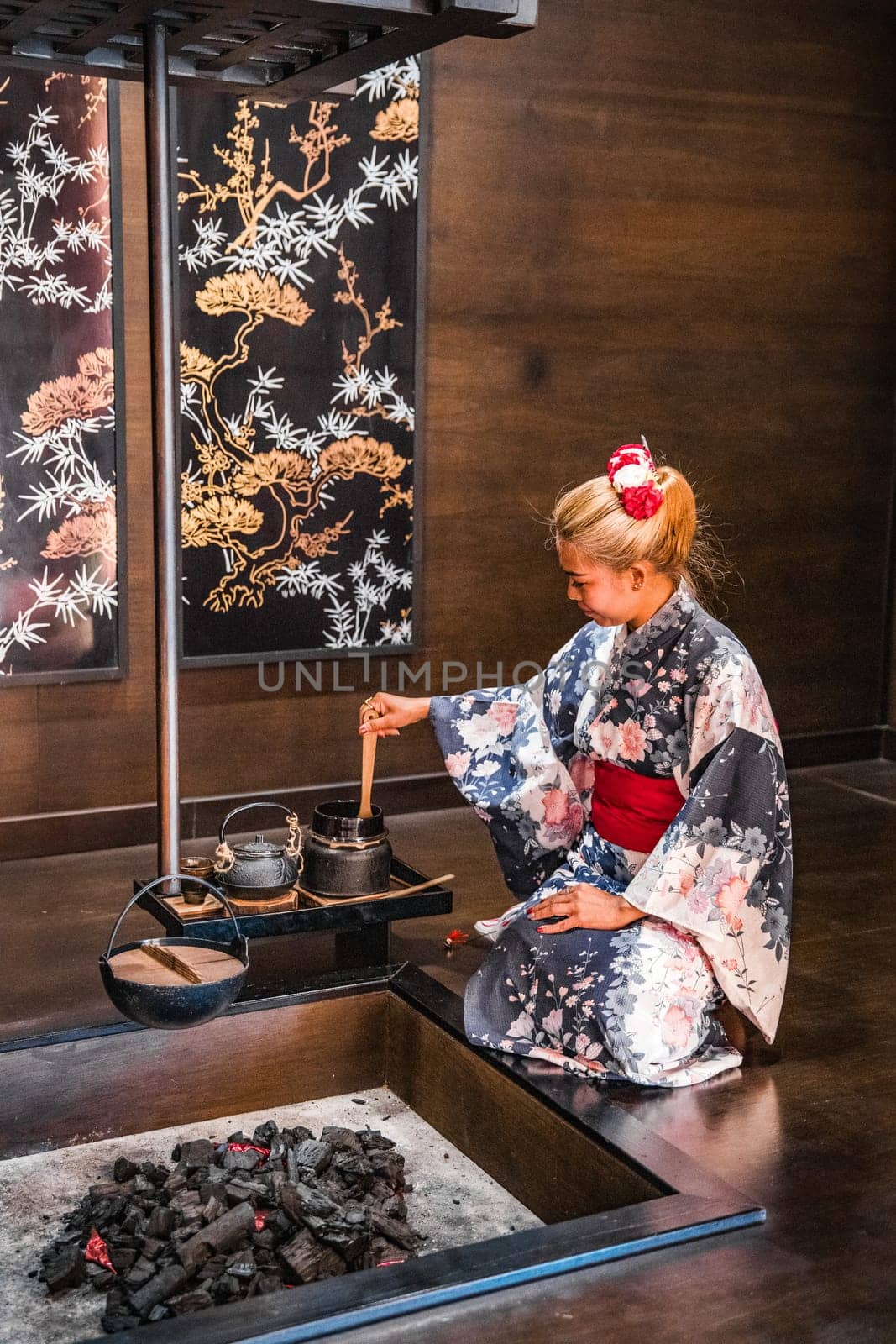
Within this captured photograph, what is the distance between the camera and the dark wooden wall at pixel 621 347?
4.72m

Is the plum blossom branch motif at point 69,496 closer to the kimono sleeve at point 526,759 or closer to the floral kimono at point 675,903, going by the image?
the kimono sleeve at point 526,759

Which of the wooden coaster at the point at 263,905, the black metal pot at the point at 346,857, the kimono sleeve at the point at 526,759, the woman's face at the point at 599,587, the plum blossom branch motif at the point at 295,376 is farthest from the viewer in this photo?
the plum blossom branch motif at the point at 295,376

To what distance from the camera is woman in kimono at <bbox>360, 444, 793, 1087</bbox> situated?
2906mm

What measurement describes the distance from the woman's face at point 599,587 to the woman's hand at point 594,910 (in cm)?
56

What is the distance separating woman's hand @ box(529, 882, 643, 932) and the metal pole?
0.80m

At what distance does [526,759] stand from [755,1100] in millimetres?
928

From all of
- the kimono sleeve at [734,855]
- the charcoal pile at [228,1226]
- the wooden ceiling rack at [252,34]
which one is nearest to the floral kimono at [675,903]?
the kimono sleeve at [734,855]

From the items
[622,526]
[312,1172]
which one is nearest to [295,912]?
[312,1172]

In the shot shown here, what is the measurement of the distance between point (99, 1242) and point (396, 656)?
2.73 meters

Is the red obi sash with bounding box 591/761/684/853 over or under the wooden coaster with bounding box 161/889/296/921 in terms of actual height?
over

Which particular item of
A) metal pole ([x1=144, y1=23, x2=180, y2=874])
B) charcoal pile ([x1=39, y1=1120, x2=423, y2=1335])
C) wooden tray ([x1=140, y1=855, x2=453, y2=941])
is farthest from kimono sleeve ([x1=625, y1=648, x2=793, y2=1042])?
metal pole ([x1=144, y1=23, x2=180, y2=874])

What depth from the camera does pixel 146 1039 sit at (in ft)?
9.70

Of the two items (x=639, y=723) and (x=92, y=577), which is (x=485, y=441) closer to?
(x=92, y=577)

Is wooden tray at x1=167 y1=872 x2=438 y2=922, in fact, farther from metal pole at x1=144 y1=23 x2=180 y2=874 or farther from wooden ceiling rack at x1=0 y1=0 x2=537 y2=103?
wooden ceiling rack at x1=0 y1=0 x2=537 y2=103
